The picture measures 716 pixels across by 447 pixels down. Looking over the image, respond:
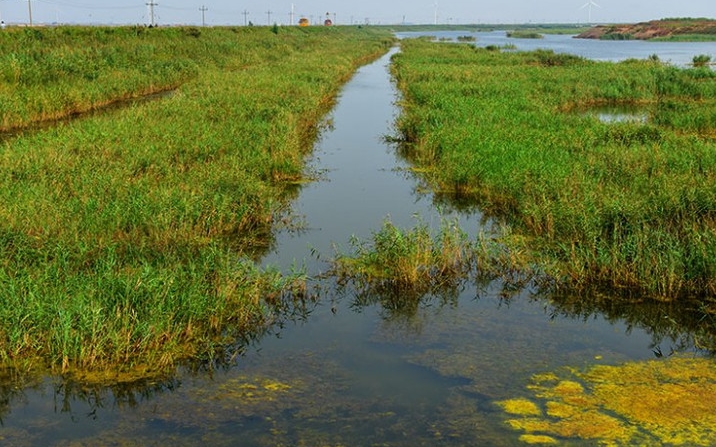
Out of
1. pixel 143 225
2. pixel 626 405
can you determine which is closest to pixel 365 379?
pixel 626 405

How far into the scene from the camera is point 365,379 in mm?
6664

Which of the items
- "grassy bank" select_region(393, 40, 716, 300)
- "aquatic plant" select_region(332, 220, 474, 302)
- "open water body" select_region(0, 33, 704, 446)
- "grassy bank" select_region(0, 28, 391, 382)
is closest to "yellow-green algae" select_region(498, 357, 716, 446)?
"open water body" select_region(0, 33, 704, 446)

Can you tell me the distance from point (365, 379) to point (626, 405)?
248 cm

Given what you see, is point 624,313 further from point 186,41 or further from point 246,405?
point 186,41

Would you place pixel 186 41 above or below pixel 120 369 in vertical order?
above

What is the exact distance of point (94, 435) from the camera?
569 cm

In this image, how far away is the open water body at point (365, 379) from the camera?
574cm

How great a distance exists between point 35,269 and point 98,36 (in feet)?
123

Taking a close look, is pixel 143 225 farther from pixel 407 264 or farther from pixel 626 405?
pixel 626 405

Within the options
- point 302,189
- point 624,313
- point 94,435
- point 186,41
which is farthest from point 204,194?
point 186,41

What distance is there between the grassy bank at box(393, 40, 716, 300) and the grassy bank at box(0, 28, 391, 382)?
375 cm

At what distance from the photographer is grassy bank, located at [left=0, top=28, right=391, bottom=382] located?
668 centimetres

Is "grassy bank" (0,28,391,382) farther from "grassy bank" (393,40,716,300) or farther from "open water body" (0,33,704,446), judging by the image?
"grassy bank" (393,40,716,300)

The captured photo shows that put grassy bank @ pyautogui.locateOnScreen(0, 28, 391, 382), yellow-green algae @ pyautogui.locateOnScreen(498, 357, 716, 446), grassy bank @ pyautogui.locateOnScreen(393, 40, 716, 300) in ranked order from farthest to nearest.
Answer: grassy bank @ pyautogui.locateOnScreen(393, 40, 716, 300), grassy bank @ pyautogui.locateOnScreen(0, 28, 391, 382), yellow-green algae @ pyautogui.locateOnScreen(498, 357, 716, 446)
